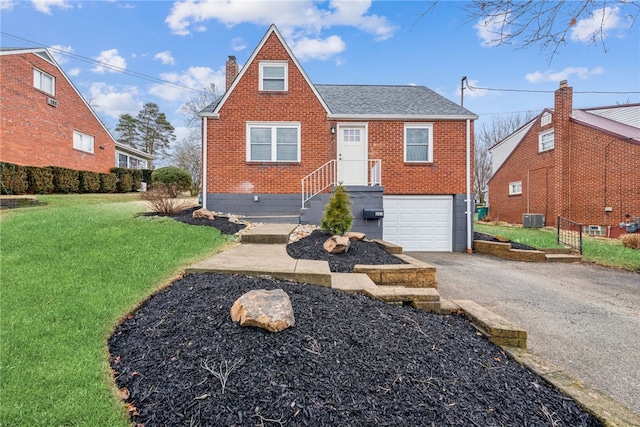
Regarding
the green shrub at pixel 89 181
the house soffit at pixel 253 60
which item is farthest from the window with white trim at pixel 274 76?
the green shrub at pixel 89 181

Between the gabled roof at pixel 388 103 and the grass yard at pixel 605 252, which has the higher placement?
the gabled roof at pixel 388 103

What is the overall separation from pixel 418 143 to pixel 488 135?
25.6 meters

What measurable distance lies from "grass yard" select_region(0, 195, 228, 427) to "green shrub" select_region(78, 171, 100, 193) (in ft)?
32.9

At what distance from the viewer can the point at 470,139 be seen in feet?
33.5

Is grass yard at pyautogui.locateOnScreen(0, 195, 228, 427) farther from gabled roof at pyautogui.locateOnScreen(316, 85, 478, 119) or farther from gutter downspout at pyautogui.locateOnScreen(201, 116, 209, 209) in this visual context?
gabled roof at pyautogui.locateOnScreen(316, 85, 478, 119)

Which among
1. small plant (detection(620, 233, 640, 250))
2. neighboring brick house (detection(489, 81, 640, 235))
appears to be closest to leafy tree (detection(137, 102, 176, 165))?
neighboring brick house (detection(489, 81, 640, 235))

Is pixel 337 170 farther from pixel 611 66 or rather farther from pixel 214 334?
pixel 214 334

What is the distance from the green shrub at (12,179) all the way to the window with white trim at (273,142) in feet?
28.3

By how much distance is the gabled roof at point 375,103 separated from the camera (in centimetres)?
989

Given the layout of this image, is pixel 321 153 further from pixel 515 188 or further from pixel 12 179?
pixel 515 188

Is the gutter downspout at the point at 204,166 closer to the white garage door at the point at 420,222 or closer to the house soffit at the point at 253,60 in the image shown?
the house soffit at the point at 253,60

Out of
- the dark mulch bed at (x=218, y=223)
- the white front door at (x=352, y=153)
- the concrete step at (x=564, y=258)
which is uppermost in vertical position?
the white front door at (x=352, y=153)

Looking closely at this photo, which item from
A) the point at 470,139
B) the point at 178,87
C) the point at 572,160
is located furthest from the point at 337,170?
the point at 178,87

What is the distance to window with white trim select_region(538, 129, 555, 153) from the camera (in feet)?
46.5
